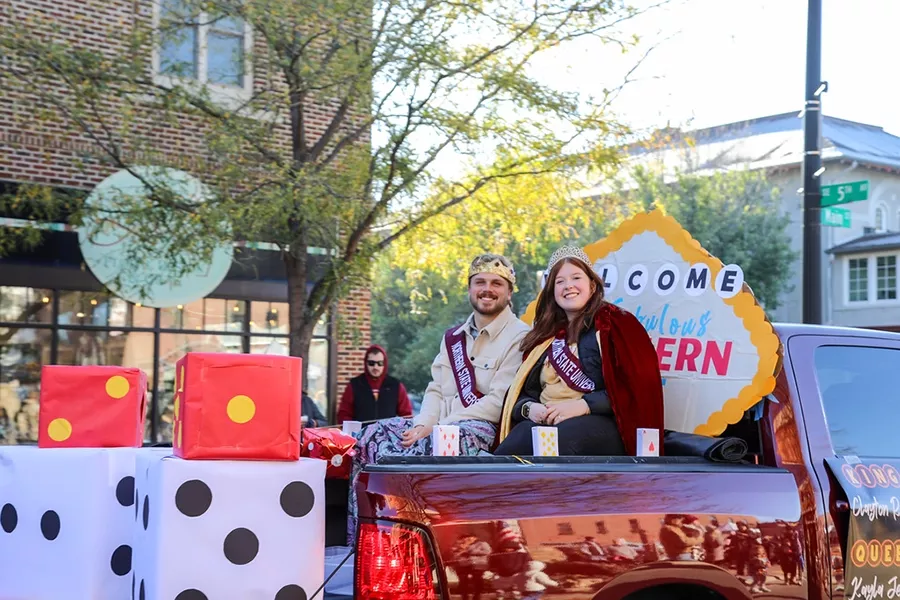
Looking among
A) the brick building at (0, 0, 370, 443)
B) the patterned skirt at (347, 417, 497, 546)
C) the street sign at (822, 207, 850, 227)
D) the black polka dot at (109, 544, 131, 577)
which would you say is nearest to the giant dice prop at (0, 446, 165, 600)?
the black polka dot at (109, 544, 131, 577)

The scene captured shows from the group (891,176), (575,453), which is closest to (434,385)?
(575,453)

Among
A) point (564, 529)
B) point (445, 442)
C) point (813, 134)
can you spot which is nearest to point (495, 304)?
point (445, 442)

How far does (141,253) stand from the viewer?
10844mm

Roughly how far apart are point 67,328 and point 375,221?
5645 mm

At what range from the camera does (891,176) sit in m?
40.1

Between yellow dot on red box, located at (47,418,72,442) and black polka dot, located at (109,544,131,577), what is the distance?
0.52m

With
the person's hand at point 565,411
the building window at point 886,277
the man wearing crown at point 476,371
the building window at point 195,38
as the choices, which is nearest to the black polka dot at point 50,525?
the man wearing crown at point 476,371

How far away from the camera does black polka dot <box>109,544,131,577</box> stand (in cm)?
377

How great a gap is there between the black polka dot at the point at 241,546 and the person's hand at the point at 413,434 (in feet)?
4.36

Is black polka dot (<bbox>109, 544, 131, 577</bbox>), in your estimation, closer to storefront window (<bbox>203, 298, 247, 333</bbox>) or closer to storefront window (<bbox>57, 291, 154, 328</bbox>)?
storefront window (<bbox>57, 291, 154, 328</bbox>)

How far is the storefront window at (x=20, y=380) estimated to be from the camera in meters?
13.0

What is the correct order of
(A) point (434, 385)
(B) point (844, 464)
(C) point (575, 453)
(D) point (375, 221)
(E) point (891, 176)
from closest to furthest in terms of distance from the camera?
(B) point (844, 464) → (C) point (575, 453) → (A) point (434, 385) → (D) point (375, 221) → (E) point (891, 176)

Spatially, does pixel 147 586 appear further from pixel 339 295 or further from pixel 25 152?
pixel 25 152

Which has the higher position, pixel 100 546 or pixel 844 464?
pixel 844 464
